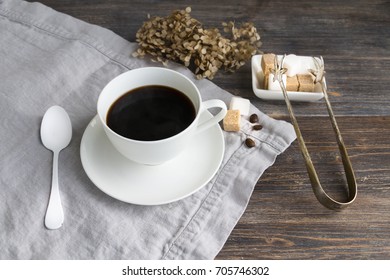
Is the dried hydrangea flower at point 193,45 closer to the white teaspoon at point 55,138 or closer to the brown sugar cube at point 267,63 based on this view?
the brown sugar cube at point 267,63

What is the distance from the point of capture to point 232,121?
3.25 ft

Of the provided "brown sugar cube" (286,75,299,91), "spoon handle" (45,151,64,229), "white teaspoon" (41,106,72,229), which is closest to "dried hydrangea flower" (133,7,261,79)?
"brown sugar cube" (286,75,299,91)

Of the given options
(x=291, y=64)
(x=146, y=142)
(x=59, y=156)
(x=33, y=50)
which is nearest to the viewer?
(x=146, y=142)

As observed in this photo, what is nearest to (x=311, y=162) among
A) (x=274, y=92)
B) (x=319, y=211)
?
(x=319, y=211)

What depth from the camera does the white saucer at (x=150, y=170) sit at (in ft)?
2.84

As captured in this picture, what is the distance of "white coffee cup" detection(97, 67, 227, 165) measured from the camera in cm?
83

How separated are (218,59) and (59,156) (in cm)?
45

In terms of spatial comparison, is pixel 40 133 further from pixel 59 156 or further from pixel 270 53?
pixel 270 53

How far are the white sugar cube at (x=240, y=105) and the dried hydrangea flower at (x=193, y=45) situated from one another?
0.12 m

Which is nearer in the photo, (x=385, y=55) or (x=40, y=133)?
(x=40, y=133)

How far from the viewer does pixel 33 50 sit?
3.92 feet

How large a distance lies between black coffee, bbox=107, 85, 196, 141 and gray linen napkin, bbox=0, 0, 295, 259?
0.14m
